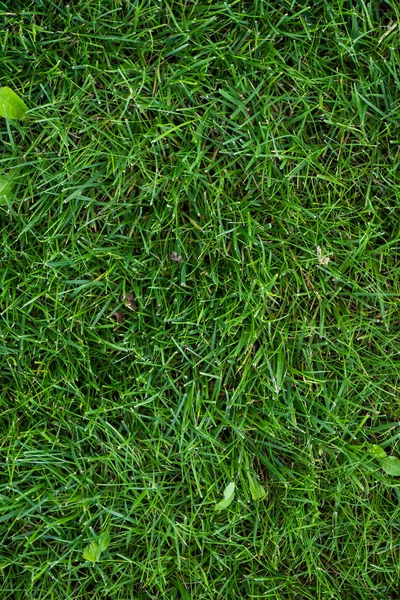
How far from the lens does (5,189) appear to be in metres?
1.99

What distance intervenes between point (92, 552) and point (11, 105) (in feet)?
4.96

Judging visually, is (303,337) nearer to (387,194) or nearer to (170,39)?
(387,194)

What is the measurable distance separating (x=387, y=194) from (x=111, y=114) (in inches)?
39.0

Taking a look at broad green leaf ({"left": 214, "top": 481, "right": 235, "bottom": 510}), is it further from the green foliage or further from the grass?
the green foliage

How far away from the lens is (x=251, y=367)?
2.00 metres

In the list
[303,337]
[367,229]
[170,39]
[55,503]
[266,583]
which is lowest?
[266,583]

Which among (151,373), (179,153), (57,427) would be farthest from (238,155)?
(57,427)

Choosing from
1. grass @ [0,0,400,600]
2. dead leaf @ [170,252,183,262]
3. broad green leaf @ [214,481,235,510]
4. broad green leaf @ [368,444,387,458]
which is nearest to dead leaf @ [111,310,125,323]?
grass @ [0,0,400,600]

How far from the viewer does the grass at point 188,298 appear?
198 centimetres

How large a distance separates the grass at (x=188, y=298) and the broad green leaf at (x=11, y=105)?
0.11 ft

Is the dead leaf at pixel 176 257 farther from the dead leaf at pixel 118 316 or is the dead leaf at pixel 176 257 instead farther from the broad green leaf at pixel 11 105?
the broad green leaf at pixel 11 105

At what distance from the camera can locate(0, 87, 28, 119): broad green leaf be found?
6.38 feet

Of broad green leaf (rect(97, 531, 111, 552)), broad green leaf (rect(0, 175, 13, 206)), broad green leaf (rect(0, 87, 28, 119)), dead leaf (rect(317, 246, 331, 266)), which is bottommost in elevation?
broad green leaf (rect(97, 531, 111, 552))

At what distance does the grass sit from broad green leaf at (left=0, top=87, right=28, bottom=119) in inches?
1.3
